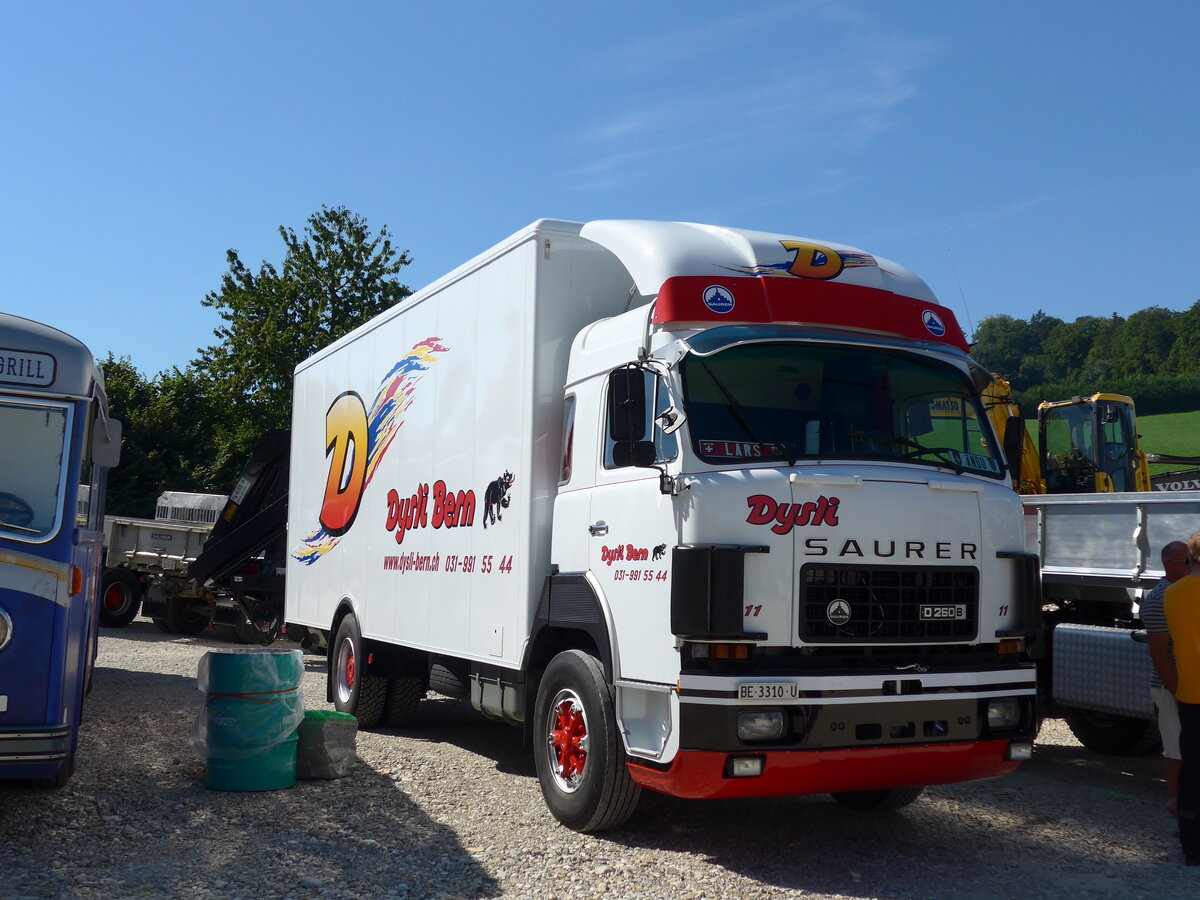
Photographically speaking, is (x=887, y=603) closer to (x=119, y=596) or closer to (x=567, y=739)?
(x=567, y=739)

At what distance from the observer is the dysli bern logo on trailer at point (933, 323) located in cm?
639

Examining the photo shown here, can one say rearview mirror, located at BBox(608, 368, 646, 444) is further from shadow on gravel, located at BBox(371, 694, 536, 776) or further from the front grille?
shadow on gravel, located at BBox(371, 694, 536, 776)

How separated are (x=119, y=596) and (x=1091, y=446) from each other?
671 inches

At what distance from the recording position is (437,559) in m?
8.23

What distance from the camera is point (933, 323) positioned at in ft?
21.2

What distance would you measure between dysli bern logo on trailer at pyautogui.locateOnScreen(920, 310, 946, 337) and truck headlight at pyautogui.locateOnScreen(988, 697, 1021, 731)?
6.81 ft

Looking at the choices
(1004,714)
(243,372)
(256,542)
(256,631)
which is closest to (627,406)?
(1004,714)

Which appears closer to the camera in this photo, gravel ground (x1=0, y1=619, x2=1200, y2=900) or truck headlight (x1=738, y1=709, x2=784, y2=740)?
truck headlight (x1=738, y1=709, x2=784, y2=740)

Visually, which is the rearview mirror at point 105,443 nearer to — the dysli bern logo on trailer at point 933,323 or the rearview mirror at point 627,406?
the rearview mirror at point 627,406

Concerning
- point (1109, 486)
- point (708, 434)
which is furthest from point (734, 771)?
point (1109, 486)

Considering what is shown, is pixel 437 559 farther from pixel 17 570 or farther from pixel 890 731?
pixel 890 731

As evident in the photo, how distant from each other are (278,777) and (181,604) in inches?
565

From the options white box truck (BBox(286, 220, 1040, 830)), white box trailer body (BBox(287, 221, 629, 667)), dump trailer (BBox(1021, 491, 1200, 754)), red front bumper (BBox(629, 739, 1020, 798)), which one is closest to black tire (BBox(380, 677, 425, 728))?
white box trailer body (BBox(287, 221, 629, 667))

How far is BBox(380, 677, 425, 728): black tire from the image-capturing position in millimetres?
9734
